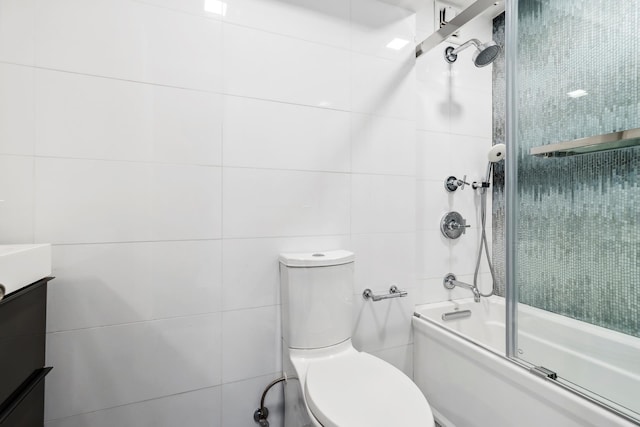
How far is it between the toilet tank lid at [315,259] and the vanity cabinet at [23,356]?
2.67 feet

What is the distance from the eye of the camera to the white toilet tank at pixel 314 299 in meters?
1.24

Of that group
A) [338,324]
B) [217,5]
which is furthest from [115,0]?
[338,324]

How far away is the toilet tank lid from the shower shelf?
832 mm

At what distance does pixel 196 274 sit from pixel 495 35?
90.6 inches

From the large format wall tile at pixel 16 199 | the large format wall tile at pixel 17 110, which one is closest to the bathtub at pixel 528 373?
the large format wall tile at pixel 16 199

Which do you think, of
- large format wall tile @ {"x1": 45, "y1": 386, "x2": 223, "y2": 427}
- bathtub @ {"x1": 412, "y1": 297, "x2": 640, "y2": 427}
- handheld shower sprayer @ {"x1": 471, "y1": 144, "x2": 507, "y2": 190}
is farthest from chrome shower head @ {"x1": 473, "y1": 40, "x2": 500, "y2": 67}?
large format wall tile @ {"x1": 45, "y1": 386, "x2": 223, "y2": 427}

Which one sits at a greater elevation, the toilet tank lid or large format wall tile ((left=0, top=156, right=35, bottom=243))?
large format wall tile ((left=0, top=156, right=35, bottom=243))

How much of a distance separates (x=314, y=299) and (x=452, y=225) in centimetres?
108

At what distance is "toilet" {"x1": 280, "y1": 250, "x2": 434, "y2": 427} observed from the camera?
100cm

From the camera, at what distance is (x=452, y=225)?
1865 millimetres

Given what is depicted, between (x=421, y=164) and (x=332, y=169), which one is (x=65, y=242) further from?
(x=421, y=164)

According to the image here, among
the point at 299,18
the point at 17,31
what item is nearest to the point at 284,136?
the point at 299,18

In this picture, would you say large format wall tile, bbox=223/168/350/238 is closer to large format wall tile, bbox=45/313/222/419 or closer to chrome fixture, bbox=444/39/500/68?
large format wall tile, bbox=45/313/222/419

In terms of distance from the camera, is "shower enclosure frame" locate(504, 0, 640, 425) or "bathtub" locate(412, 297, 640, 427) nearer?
"bathtub" locate(412, 297, 640, 427)
